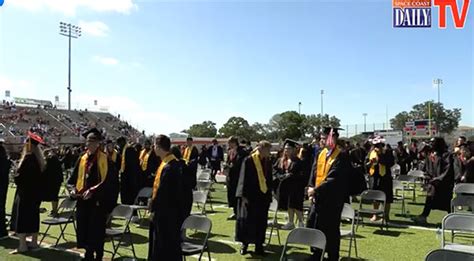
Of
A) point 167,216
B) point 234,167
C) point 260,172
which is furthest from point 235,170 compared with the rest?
point 167,216

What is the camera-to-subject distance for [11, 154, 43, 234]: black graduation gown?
6.97 metres

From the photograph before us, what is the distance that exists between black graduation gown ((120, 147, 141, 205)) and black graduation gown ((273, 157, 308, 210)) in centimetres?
360

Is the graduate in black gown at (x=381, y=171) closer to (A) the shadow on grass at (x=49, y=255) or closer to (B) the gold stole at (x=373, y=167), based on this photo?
(B) the gold stole at (x=373, y=167)

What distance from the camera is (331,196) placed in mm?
5816

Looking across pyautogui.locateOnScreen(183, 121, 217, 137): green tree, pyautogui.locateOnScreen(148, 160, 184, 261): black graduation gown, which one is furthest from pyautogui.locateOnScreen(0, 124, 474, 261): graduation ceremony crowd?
pyautogui.locateOnScreen(183, 121, 217, 137): green tree

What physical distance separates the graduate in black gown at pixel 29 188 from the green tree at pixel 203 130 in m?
76.7

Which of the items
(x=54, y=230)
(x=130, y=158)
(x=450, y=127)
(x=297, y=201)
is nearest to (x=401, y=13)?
(x=297, y=201)

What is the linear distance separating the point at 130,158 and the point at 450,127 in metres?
66.8

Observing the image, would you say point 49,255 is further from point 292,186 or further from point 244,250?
point 292,186

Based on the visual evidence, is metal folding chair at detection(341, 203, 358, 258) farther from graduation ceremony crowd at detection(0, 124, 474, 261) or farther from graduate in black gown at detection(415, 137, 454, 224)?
graduate in black gown at detection(415, 137, 454, 224)

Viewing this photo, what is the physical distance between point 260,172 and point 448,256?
3.75 meters

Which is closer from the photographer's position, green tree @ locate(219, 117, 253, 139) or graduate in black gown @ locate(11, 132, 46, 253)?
graduate in black gown @ locate(11, 132, 46, 253)

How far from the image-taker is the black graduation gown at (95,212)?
242 inches

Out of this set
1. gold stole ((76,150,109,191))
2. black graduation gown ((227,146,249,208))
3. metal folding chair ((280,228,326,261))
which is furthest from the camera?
black graduation gown ((227,146,249,208))
